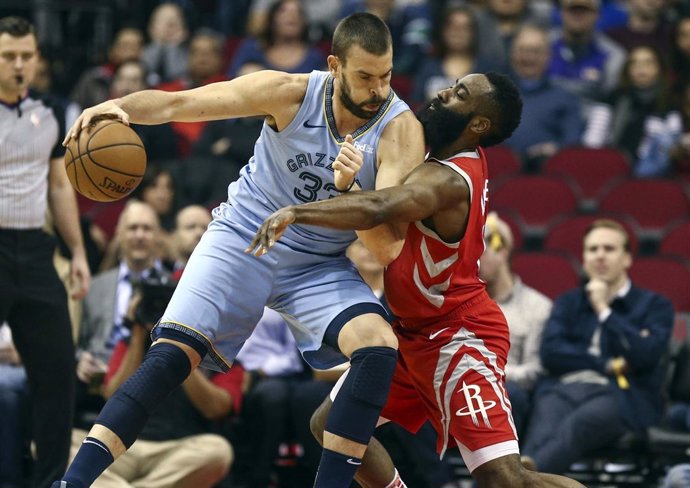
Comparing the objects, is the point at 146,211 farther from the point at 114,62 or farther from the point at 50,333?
the point at 114,62

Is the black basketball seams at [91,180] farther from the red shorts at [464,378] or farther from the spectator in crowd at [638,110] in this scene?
the spectator in crowd at [638,110]

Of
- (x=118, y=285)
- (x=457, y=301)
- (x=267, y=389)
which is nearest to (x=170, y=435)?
(x=267, y=389)

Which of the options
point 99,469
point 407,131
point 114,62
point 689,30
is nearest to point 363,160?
point 407,131

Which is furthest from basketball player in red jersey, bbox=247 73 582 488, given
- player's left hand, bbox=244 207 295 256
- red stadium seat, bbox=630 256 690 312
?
red stadium seat, bbox=630 256 690 312

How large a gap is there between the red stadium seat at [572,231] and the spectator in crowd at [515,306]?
1104 millimetres

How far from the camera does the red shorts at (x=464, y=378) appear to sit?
16.0 feet

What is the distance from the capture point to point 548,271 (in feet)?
27.0

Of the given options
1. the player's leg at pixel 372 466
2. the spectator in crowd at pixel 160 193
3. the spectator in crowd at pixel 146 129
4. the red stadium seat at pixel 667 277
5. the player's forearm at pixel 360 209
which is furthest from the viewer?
the spectator in crowd at pixel 146 129

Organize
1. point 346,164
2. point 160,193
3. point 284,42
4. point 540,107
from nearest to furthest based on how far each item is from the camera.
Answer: point 346,164, point 160,193, point 540,107, point 284,42

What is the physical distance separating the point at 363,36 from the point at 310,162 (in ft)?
1.78

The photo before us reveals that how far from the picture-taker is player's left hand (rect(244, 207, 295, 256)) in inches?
174

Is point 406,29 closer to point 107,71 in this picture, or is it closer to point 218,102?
point 107,71

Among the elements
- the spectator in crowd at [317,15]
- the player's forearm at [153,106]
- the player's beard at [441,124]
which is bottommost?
the player's beard at [441,124]

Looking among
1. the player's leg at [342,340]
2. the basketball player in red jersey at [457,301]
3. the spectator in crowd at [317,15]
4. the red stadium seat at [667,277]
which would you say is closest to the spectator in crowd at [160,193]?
the spectator in crowd at [317,15]
